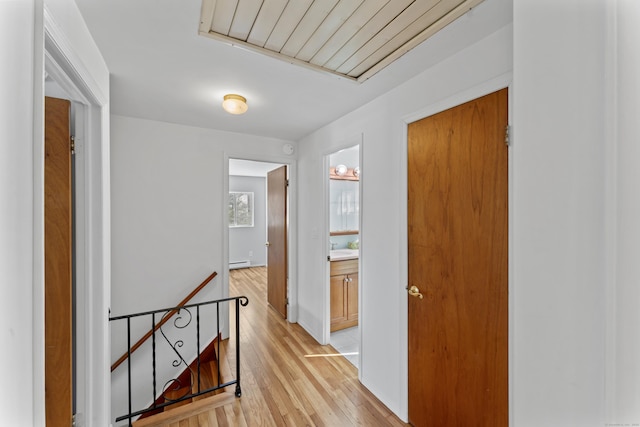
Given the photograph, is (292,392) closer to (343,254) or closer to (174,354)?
(174,354)

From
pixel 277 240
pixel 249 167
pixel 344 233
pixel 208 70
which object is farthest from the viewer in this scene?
pixel 249 167

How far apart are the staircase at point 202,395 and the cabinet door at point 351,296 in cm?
145

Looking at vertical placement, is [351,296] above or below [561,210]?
below

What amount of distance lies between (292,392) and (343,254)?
69.6 inches

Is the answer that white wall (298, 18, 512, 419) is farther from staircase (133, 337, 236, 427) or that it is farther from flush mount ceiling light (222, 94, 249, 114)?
staircase (133, 337, 236, 427)

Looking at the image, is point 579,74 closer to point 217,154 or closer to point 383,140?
point 383,140

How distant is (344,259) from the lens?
3154 mm

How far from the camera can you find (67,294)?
1260mm

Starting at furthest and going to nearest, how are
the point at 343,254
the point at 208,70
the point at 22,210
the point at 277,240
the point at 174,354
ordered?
the point at 277,240 → the point at 343,254 → the point at 174,354 → the point at 208,70 → the point at 22,210

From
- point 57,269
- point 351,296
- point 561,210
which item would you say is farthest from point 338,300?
point 561,210

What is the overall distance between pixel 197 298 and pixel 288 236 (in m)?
1.27

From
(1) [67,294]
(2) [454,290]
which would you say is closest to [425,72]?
(2) [454,290]

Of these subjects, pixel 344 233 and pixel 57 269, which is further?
pixel 344 233

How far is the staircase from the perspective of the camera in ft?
6.01
